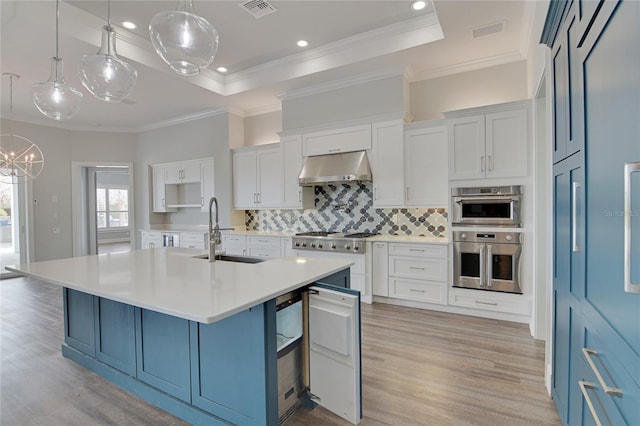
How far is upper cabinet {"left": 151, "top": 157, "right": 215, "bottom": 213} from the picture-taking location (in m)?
6.18

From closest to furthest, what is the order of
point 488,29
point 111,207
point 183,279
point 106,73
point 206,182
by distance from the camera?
point 183,279 → point 106,73 → point 488,29 → point 206,182 → point 111,207

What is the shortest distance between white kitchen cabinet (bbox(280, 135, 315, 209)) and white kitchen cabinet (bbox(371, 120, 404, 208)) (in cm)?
119

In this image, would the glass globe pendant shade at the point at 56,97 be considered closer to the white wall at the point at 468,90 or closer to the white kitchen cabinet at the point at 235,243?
the white kitchen cabinet at the point at 235,243

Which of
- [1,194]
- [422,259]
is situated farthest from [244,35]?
[1,194]

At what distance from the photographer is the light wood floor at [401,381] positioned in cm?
203

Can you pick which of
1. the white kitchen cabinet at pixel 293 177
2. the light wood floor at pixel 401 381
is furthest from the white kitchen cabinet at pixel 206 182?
the light wood floor at pixel 401 381

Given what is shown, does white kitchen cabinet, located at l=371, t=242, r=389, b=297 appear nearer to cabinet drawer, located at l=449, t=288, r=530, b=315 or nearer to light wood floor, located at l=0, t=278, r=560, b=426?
light wood floor, located at l=0, t=278, r=560, b=426

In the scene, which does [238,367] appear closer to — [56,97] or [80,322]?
[80,322]

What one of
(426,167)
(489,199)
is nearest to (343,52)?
(426,167)

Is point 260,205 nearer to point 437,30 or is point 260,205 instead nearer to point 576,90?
point 437,30

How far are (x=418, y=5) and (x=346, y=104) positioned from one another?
5.24 feet

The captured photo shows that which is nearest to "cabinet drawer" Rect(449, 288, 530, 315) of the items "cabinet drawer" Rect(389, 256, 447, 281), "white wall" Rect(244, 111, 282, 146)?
"cabinet drawer" Rect(389, 256, 447, 281)

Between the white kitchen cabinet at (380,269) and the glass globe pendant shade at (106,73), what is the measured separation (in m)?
3.18

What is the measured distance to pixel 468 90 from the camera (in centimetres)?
423
